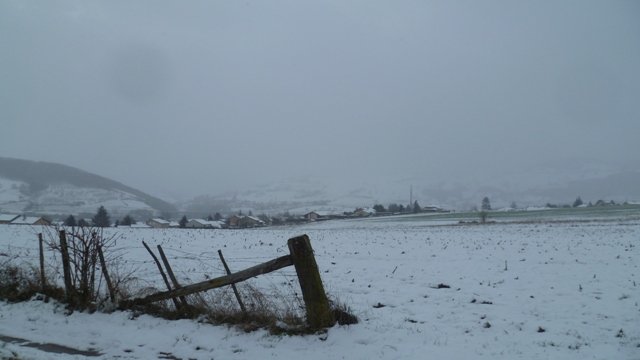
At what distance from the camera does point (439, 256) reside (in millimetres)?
19453

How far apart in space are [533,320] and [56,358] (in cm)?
864

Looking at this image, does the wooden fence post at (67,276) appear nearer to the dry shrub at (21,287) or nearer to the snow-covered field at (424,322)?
the snow-covered field at (424,322)

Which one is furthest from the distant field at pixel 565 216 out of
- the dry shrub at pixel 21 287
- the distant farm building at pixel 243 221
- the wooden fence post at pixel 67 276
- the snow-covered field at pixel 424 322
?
the distant farm building at pixel 243 221

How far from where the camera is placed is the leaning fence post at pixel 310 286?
7570mm

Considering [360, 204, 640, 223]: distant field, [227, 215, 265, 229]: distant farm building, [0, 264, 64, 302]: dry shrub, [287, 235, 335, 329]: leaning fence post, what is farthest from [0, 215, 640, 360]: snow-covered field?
[227, 215, 265, 229]: distant farm building

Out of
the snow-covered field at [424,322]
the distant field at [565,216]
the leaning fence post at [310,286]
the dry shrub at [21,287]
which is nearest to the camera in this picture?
the snow-covered field at [424,322]

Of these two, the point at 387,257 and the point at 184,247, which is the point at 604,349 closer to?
the point at 387,257

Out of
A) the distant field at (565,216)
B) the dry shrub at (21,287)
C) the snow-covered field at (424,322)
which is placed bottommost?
the snow-covered field at (424,322)

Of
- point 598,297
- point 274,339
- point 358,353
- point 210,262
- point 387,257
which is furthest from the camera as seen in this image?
point 387,257

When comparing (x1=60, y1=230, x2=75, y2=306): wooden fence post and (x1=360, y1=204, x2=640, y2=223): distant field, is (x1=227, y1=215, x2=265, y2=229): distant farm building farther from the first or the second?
(x1=60, y1=230, x2=75, y2=306): wooden fence post

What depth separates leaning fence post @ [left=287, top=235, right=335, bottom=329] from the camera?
757 cm

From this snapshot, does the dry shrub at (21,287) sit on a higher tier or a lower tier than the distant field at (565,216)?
lower

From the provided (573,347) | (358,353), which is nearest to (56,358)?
(358,353)

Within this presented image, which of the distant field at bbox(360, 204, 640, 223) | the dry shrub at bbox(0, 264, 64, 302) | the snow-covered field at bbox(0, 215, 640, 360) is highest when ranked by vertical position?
the distant field at bbox(360, 204, 640, 223)
